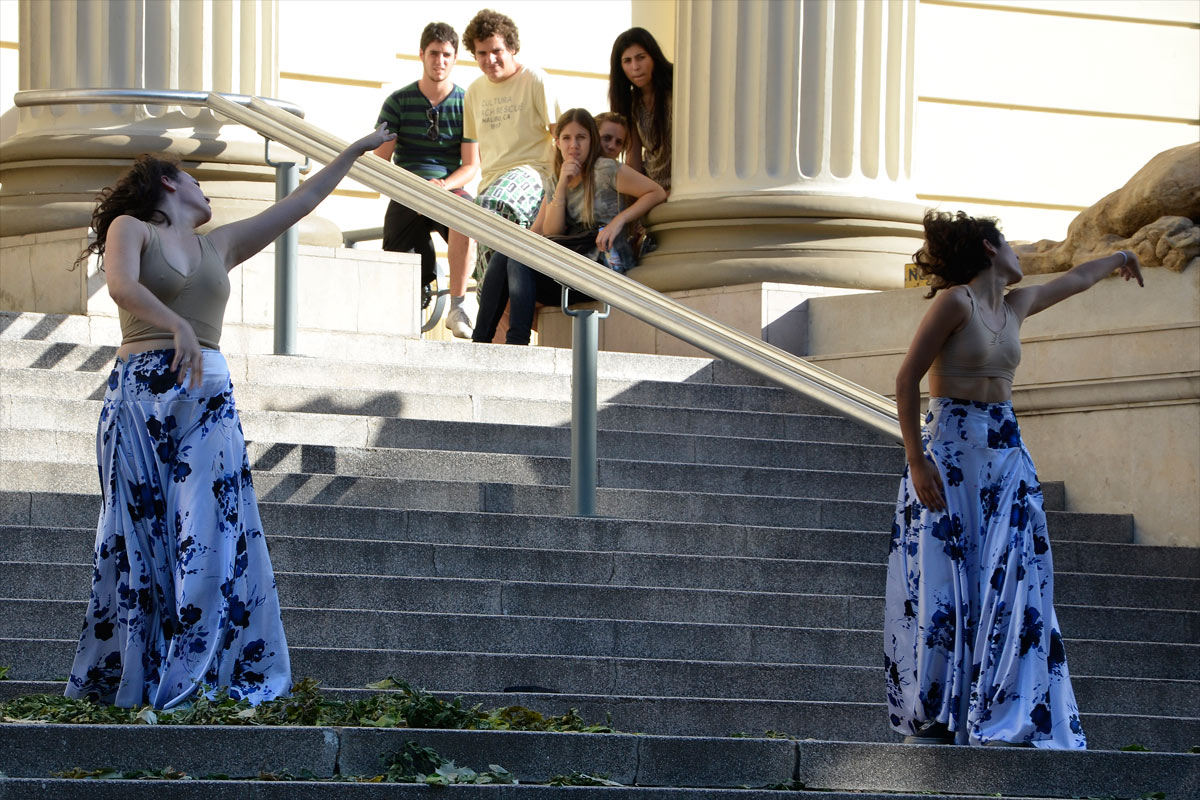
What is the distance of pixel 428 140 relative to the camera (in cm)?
1195

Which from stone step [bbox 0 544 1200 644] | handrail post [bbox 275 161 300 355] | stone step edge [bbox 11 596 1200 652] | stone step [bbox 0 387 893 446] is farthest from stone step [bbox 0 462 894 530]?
handrail post [bbox 275 161 300 355]

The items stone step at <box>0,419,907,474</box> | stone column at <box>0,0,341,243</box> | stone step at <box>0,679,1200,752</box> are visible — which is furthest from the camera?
stone column at <box>0,0,341,243</box>

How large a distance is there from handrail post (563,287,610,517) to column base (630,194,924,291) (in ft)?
13.2

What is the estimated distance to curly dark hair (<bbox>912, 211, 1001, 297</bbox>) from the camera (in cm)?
619

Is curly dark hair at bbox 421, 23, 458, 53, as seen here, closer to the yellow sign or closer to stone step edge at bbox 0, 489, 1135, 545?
the yellow sign

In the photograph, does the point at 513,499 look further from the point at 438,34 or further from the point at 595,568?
the point at 438,34

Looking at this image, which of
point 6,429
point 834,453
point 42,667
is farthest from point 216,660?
point 834,453

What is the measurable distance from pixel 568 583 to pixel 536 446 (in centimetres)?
155

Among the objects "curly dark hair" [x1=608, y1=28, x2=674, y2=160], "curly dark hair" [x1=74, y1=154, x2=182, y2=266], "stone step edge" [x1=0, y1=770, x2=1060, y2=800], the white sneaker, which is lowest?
"stone step edge" [x1=0, y1=770, x2=1060, y2=800]

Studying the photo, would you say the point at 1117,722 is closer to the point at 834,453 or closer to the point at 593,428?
the point at 593,428

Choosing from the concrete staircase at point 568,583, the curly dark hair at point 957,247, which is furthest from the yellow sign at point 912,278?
the curly dark hair at point 957,247

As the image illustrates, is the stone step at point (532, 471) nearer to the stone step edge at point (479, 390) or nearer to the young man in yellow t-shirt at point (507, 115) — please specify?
the stone step edge at point (479, 390)

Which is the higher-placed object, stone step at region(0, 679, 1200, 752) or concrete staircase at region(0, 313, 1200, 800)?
concrete staircase at region(0, 313, 1200, 800)

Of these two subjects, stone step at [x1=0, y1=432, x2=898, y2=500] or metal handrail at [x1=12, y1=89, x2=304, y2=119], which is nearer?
stone step at [x1=0, y1=432, x2=898, y2=500]
